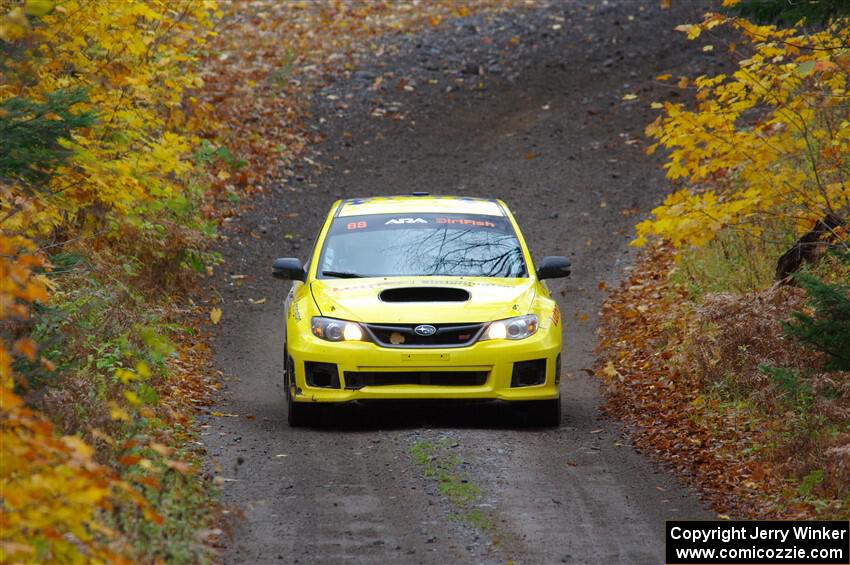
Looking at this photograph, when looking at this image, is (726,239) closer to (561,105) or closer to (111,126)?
(111,126)

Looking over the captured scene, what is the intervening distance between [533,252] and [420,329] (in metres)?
9.41

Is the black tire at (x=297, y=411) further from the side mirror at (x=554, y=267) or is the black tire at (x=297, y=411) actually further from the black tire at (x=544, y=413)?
the side mirror at (x=554, y=267)

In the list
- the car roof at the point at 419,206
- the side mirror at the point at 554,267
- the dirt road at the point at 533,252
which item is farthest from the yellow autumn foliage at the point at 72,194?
the side mirror at the point at 554,267

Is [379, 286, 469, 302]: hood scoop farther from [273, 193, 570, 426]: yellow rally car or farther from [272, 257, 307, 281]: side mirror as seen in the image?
[272, 257, 307, 281]: side mirror

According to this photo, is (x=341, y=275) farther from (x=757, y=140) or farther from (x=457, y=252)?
(x=757, y=140)

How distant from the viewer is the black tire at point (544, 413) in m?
10.3

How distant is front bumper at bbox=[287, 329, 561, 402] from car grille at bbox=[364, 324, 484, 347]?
0.22ft

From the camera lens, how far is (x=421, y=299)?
10.1 m

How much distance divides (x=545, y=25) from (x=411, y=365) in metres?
21.2

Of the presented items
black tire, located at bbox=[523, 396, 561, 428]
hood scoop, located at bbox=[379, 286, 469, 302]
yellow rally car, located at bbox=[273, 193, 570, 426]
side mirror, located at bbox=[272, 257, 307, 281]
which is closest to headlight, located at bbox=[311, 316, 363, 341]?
yellow rally car, located at bbox=[273, 193, 570, 426]

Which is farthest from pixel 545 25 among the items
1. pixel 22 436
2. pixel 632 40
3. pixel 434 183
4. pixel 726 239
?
pixel 22 436

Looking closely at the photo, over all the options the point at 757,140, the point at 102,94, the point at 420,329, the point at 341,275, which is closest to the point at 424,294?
the point at 420,329

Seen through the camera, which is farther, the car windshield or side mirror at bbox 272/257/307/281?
the car windshield

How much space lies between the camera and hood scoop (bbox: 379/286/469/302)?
10.1 meters
